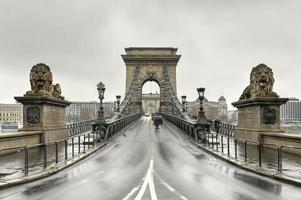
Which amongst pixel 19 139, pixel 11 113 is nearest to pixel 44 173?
pixel 19 139

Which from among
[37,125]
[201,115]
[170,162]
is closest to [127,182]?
[170,162]

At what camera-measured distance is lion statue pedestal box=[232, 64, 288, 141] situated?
20.3 m

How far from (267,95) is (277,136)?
3.75m

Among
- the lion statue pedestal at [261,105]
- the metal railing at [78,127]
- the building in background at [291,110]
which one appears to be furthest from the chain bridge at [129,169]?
the building in background at [291,110]

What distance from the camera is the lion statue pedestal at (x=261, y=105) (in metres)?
20.3

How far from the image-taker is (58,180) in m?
11.2

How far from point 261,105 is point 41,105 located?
1299 centimetres

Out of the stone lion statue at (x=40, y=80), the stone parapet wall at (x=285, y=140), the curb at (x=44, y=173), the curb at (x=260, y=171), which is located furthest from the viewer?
the stone lion statue at (x=40, y=80)

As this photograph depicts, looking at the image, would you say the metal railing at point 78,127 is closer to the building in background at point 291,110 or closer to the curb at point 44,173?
the curb at point 44,173

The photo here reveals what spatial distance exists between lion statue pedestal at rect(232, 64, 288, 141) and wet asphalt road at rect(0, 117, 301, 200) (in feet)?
20.6

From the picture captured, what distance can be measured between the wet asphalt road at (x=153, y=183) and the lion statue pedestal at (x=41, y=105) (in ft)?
21.3

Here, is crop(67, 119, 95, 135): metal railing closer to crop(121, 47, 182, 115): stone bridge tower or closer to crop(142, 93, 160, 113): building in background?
crop(121, 47, 182, 115): stone bridge tower

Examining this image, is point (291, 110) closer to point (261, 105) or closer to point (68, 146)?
point (261, 105)

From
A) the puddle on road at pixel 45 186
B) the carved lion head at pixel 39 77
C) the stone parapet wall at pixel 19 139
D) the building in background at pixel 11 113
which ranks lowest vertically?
the building in background at pixel 11 113
